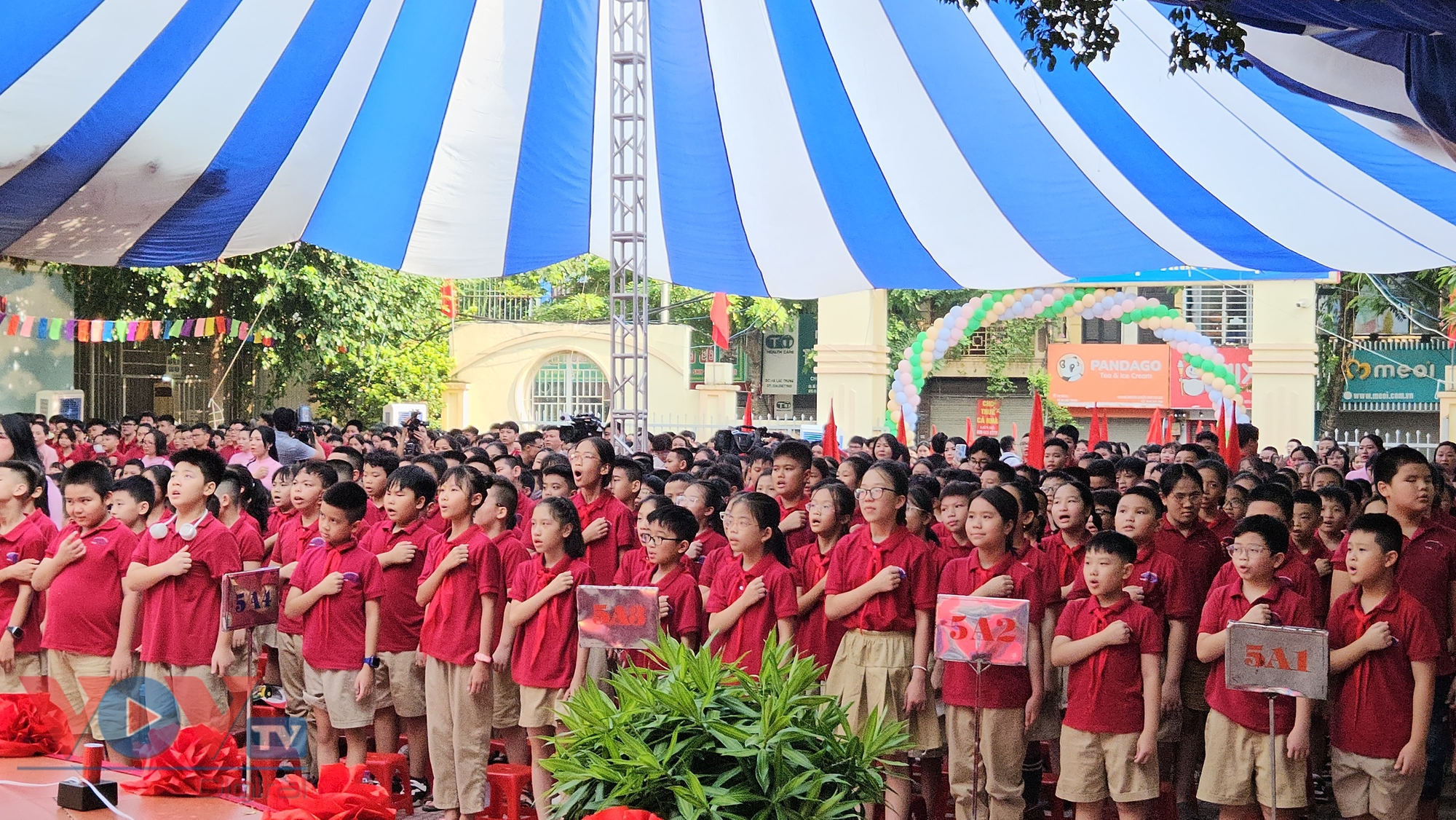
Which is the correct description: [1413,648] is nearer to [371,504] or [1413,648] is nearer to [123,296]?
[371,504]

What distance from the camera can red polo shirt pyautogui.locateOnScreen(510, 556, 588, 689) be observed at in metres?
4.50

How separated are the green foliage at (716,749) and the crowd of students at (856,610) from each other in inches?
57.0

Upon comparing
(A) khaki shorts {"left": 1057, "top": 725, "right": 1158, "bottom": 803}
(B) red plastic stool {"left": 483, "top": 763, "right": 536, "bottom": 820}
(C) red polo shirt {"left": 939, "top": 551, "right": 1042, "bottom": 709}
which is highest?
(C) red polo shirt {"left": 939, "top": 551, "right": 1042, "bottom": 709}

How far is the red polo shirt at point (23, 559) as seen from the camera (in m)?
4.88

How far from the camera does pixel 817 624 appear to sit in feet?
15.6

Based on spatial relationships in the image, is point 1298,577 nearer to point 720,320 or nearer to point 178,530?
point 178,530

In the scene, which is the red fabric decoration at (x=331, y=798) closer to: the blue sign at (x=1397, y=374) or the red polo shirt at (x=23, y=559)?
the red polo shirt at (x=23, y=559)

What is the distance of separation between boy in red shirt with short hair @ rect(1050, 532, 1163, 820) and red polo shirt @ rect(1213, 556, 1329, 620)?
0.90 ft

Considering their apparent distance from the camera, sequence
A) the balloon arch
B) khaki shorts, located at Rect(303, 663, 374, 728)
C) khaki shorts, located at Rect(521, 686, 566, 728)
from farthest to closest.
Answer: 1. the balloon arch
2. khaki shorts, located at Rect(303, 663, 374, 728)
3. khaki shorts, located at Rect(521, 686, 566, 728)

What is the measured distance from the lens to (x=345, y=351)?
640 inches

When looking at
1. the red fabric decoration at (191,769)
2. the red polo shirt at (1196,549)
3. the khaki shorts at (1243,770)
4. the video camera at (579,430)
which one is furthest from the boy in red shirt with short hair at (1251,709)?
the video camera at (579,430)

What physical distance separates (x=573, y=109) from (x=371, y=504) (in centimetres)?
302

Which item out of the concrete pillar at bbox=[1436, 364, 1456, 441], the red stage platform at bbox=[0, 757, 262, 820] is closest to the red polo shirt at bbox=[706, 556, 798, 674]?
the red stage platform at bbox=[0, 757, 262, 820]

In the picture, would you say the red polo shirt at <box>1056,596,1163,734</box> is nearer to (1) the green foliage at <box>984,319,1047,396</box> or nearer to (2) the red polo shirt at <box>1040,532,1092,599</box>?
(2) the red polo shirt at <box>1040,532,1092,599</box>
